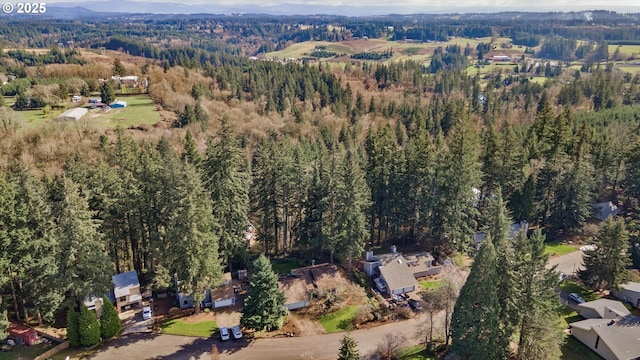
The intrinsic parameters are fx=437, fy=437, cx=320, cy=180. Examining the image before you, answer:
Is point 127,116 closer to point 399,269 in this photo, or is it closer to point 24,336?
point 24,336

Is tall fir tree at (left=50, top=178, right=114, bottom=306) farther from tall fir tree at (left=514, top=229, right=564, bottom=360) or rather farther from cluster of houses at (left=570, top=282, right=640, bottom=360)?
cluster of houses at (left=570, top=282, right=640, bottom=360)

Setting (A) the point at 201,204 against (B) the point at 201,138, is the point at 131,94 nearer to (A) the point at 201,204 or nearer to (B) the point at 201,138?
(B) the point at 201,138

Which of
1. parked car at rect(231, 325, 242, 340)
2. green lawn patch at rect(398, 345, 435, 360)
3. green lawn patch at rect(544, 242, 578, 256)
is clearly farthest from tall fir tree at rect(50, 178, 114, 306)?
green lawn patch at rect(544, 242, 578, 256)

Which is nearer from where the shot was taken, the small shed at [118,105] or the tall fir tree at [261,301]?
the tall fir tree at [261,301]

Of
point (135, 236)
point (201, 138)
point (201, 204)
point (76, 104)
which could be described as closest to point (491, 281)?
point (201, 204)

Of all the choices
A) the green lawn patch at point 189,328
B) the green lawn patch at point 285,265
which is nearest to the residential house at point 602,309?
the green lawn patch at point 285,265

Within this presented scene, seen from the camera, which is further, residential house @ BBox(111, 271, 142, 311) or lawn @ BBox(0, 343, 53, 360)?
residential house @ BBox(111, 271, 142, 311)

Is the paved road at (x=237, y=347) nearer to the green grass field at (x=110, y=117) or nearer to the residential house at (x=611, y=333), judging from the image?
the residential house at (x=611, y=333)
